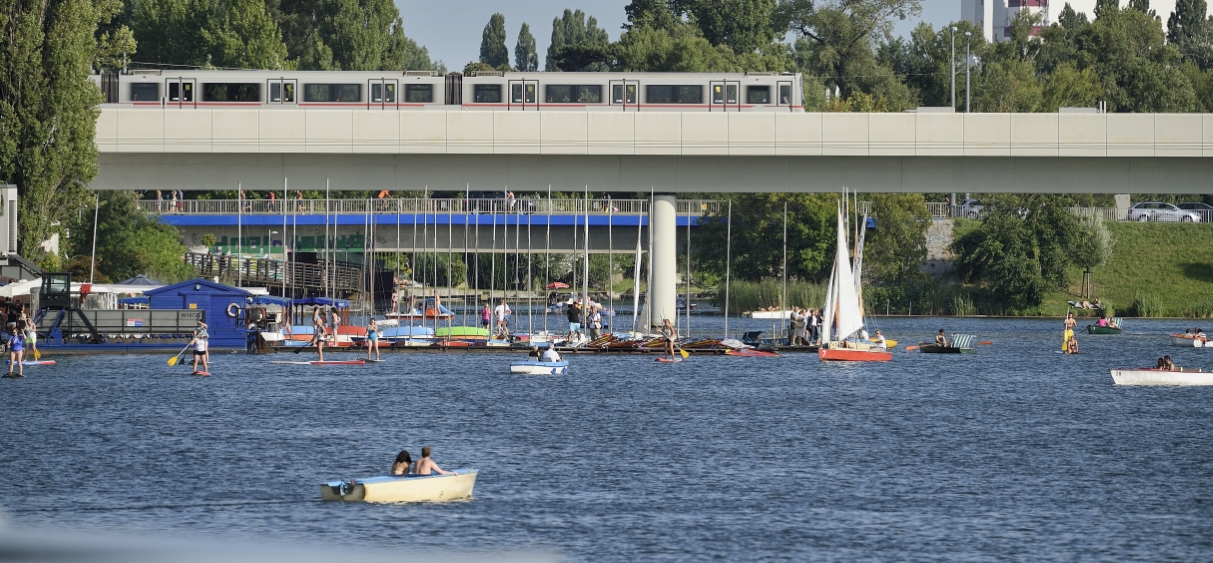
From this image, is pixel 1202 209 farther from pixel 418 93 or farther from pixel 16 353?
pixel 16 353

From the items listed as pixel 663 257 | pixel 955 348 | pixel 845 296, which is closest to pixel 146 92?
pixel 663 257

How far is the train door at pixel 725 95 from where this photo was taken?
8019 centimetres

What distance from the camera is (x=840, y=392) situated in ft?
192

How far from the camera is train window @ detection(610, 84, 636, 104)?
265 ft

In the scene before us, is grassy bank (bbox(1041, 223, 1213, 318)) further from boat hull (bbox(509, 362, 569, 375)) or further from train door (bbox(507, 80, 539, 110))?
boat hull (bbox(509, 362, 569, 375))

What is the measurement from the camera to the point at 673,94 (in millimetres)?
81000

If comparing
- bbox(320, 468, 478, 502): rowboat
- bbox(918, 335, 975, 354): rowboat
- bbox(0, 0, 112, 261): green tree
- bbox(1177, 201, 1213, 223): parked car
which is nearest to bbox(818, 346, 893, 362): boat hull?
bbox(918, 335, 975, 354): rowboat

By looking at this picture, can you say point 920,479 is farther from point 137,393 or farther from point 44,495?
point 137,393

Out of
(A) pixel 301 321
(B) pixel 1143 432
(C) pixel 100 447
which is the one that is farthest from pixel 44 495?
(A) pixel 301 321

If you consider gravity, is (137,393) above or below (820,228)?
below

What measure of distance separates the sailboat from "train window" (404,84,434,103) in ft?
72.0

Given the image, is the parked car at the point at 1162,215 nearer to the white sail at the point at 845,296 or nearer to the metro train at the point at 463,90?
the metro train at the point at 463,90

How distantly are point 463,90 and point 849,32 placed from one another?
303 ft

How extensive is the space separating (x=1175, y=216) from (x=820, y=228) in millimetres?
28504
